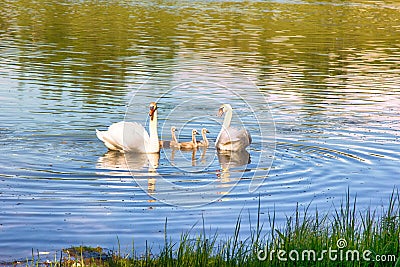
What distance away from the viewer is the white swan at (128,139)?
643 inches

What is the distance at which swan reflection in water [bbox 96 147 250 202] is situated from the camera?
45.7 feet

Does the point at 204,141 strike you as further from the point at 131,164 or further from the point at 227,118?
the point at 131,164

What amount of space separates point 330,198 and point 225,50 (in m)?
23.6

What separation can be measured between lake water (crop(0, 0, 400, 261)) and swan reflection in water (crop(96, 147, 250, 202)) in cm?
5

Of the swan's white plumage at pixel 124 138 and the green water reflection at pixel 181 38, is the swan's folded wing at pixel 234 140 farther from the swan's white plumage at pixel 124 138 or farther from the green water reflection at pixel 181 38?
the green water reflection at pixel 181 38

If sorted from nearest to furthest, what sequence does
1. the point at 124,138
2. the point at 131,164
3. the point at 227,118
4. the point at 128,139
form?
the point at 131,164 → the point at 124,138 → the point at 128,139 → the point at 227,118

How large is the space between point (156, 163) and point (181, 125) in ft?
12.8

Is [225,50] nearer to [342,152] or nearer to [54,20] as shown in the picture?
[54,20]

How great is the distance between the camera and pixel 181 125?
19.5m

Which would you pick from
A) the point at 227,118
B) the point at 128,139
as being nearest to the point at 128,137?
the point at 128,139

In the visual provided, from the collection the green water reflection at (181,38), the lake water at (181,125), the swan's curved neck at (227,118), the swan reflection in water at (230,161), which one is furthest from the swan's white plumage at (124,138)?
the green water reflection at (181,38)

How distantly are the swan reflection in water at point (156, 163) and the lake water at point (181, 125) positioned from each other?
0.05m

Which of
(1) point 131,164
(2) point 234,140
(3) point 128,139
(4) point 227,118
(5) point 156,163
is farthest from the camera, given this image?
(4) point 227,118

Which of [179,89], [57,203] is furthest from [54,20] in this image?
[57,203]
